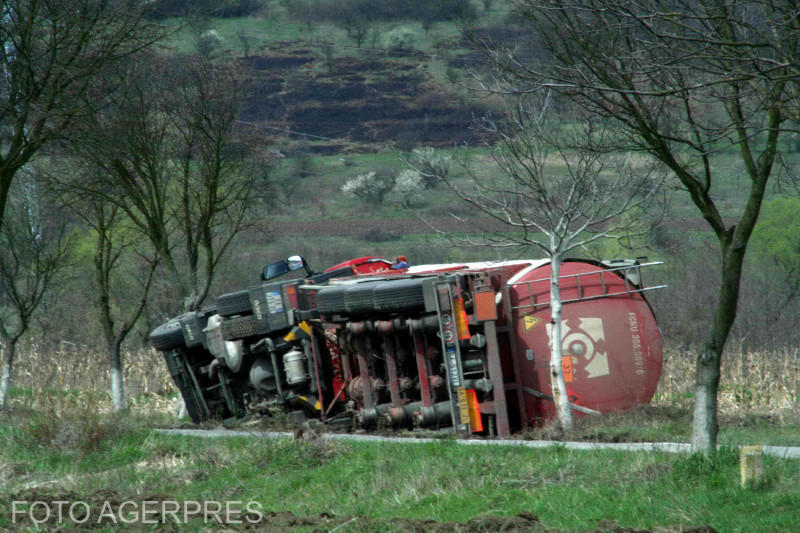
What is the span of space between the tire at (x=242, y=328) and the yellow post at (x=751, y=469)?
29.9 feet

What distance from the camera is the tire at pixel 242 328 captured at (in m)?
15.9

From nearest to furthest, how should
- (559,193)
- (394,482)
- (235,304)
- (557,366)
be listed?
(394,482)
(557,366)
(559,193)
(235,304)

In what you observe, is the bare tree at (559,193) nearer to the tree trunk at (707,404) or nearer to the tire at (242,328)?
the tree trunk at (707,404)

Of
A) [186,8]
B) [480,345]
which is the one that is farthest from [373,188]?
[480,345]

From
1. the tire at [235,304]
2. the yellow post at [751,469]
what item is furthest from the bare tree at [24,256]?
the yellow post at [751,469]

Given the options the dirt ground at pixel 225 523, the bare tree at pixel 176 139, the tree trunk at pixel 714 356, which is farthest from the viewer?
the bare tree at pixel 176 139

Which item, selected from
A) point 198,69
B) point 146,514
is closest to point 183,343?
point 198,69

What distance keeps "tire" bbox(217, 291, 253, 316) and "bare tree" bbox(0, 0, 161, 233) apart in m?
3.81

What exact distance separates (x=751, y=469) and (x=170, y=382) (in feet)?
72.5

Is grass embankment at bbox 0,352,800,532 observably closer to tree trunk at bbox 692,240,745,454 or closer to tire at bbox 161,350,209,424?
tree trunk at bbox 692,240,745,454

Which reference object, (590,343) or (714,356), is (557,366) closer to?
(590,343)

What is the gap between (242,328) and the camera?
1616 centimetres

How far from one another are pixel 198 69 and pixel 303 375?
28.3 feet

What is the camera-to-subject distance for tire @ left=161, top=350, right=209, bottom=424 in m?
17.5
